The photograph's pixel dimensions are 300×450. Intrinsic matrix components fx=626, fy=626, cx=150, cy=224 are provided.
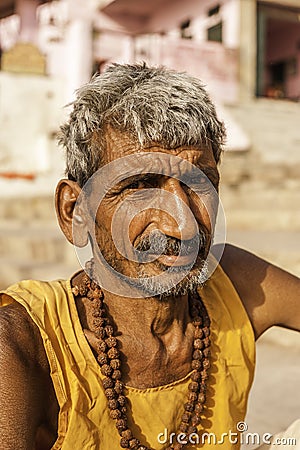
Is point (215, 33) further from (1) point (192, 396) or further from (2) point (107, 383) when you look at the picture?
(2) point (107, 383)

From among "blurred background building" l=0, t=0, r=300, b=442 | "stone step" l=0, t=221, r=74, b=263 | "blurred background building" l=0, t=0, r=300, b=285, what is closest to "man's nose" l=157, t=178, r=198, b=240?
"blurred background building" l=0, t=0, r=300, b=442

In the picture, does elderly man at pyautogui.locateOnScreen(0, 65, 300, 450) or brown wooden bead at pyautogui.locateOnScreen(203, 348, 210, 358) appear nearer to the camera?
elderly man at pyautogui.locateOnScreen(0, 65, 300, 450)

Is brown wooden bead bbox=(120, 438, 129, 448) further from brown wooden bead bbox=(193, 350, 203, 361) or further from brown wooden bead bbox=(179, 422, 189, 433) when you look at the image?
brown wooden bead bbox=(193, 350, 203, 361)

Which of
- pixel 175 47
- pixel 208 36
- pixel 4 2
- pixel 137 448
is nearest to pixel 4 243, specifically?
pixel 137 448

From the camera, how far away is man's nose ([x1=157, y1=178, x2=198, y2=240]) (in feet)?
4.95

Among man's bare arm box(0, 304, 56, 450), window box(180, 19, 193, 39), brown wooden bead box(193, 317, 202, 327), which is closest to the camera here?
man's bare arm box(0, 304, 56, 450)

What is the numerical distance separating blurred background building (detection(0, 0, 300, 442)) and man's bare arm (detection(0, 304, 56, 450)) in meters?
3.49

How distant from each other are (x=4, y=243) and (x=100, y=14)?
10.2 meters

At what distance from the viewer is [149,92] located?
60.4 inches

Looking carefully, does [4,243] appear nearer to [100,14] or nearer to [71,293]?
[71,293]

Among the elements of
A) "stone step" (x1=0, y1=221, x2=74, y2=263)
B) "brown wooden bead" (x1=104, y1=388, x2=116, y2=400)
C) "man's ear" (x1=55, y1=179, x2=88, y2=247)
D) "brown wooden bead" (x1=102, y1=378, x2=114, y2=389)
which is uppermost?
"man's ear" (x1=55, y1=179, x2=88, y2=247)

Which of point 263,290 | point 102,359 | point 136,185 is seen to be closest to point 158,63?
point 263,290

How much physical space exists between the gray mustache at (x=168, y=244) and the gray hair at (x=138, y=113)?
8.8 inches

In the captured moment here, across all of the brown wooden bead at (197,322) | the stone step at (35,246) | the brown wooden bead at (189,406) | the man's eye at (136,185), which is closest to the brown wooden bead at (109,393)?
the brown wooden bead at (189,406)
